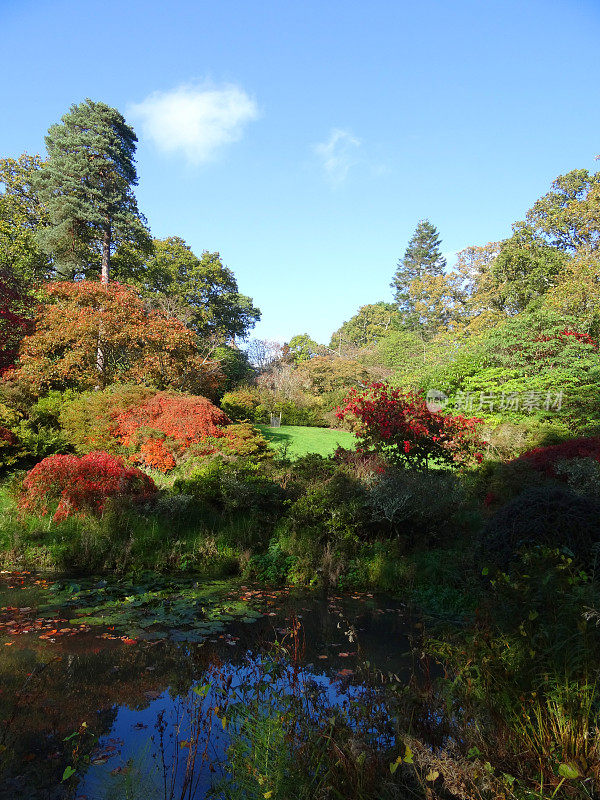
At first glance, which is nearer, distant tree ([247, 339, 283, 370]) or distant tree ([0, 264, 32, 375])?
distant tree ([0, 264, 32, 375])

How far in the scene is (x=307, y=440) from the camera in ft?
67.1

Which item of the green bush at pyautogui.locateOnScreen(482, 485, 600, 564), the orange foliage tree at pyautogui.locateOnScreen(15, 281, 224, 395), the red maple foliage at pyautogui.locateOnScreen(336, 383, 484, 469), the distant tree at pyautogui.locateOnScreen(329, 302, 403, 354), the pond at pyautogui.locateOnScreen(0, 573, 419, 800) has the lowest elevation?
the pond at pyautogui.locateOnScreen(0, 573, 419, 800)

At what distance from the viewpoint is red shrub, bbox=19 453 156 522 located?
741 cm

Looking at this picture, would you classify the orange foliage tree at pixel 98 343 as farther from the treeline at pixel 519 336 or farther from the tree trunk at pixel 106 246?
the treeline at pixel 519 336

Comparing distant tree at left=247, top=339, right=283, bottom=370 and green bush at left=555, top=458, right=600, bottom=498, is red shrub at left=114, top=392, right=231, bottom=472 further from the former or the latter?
distant tree at left=247, top=339, right=283, bottom=370

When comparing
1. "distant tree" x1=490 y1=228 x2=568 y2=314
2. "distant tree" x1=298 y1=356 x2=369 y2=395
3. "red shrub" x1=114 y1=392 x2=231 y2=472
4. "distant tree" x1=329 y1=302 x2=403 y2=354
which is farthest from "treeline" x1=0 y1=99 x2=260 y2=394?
"distant tree" x1=329 y1=302 x2=403 y2=354

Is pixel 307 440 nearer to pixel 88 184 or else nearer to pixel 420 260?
pixel 88 184

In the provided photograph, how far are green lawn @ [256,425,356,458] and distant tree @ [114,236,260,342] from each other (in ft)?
27.0

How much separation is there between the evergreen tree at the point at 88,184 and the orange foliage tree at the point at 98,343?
523cm

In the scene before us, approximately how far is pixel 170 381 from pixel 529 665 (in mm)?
14708

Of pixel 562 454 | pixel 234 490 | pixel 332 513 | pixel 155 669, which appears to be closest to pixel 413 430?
pixel 332 513

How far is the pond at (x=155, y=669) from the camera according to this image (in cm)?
248

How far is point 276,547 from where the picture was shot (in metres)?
6.91

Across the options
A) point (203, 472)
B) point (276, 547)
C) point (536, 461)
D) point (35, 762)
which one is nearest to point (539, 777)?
point (35, 762)
